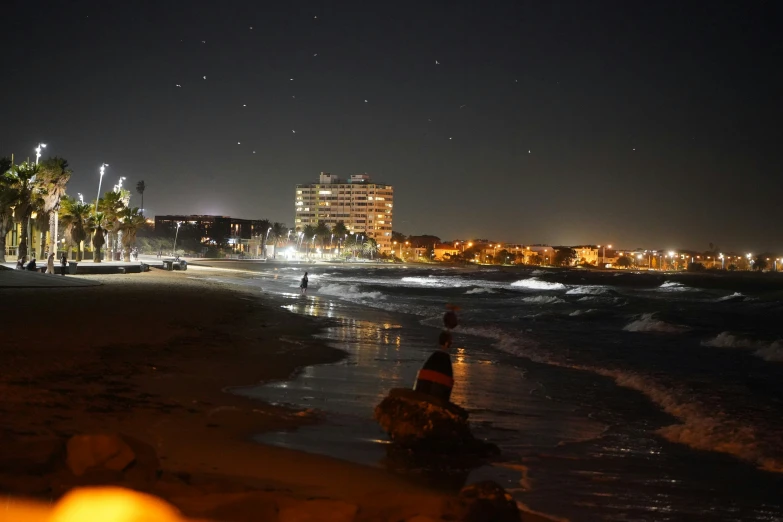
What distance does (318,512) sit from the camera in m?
4.52

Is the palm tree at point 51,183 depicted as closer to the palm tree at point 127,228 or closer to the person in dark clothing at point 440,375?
the palm tree at point 127,228

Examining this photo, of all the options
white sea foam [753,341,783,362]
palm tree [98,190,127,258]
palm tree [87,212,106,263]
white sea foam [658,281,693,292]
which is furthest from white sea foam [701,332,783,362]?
→ palm tree [98,190,127,258]

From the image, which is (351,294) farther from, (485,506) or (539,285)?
(539,285)

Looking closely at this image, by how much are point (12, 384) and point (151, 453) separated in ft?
17.3

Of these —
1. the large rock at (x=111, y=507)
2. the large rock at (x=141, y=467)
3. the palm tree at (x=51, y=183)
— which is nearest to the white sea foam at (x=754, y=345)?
the large rock at (x=141, y=467)

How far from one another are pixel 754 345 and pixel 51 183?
1994 inches

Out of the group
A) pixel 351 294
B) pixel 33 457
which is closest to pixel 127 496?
pixel 33 457

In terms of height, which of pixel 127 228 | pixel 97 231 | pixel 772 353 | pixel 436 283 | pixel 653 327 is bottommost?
pixel 436 283

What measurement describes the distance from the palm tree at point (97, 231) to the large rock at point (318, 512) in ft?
209

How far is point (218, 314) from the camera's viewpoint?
2364 centimetres

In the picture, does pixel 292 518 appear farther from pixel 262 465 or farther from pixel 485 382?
pixel 485 382

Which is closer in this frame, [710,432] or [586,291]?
[710,432]

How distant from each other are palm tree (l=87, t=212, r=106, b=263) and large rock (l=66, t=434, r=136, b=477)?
63.0 metres

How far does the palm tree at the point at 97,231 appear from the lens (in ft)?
206
